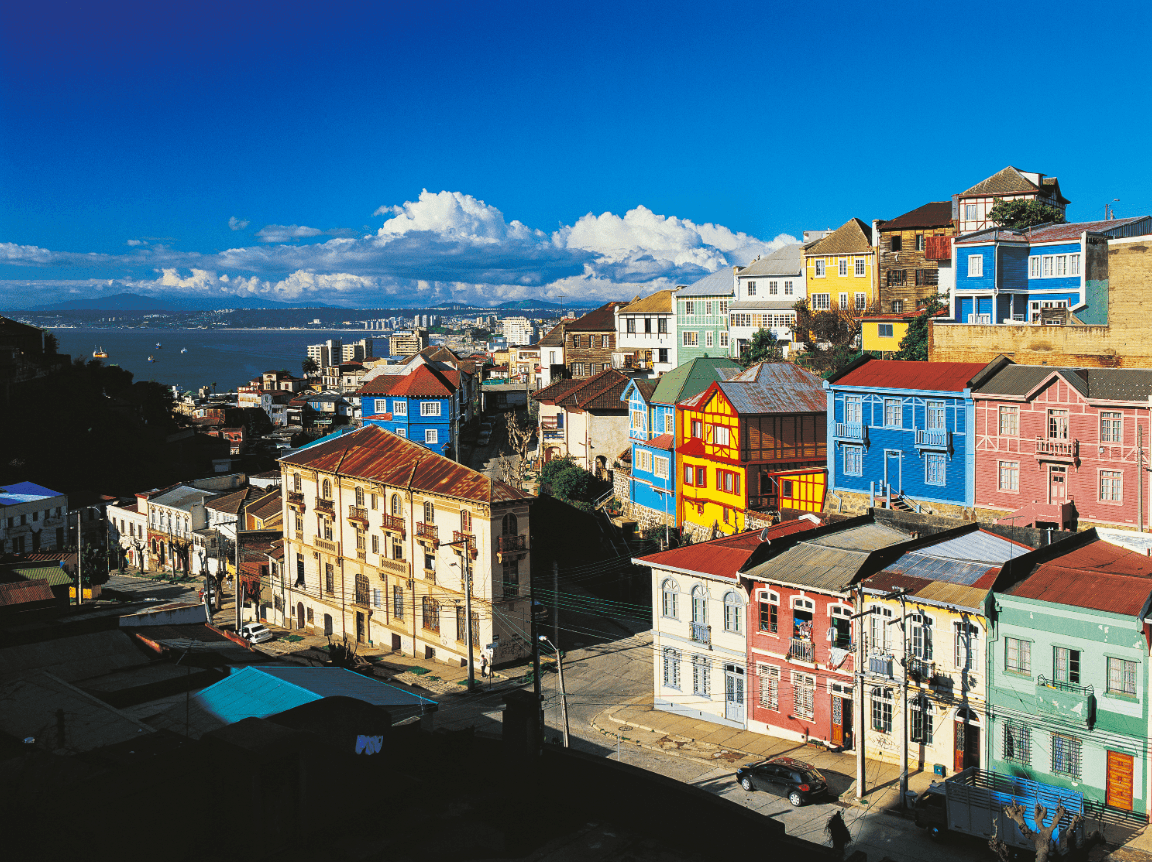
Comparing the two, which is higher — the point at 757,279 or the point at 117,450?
the point at 757,279

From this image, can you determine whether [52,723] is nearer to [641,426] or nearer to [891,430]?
[891,430]

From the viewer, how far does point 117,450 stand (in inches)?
4001

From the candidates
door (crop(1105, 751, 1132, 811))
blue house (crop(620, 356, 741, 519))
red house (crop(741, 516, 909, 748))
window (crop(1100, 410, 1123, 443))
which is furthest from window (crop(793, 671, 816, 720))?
blue house (crop(620, 356, 741, 519))

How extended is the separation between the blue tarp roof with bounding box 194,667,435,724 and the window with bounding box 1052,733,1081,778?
58.4 feet

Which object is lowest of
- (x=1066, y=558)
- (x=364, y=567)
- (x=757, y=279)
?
(x=364, y=567)

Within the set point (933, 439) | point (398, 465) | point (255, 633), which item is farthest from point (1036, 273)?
point (255, 633)

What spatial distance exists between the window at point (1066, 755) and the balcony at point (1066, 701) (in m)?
0.63

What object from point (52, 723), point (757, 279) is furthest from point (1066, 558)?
point (757, 279)

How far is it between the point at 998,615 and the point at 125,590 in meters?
59.1

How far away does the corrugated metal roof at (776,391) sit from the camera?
51.4 meters

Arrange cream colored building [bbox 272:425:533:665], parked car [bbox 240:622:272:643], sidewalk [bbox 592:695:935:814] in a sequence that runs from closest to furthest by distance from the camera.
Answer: sidewalk [bbox 592:695:935:814] → cream colored building [bbox 272:425:533:665] → parked car [bbox 240:622:272:643]

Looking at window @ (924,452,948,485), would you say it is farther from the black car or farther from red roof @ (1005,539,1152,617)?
the black car

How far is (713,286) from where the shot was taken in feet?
280

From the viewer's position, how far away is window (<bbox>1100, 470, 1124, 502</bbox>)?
3897cm
